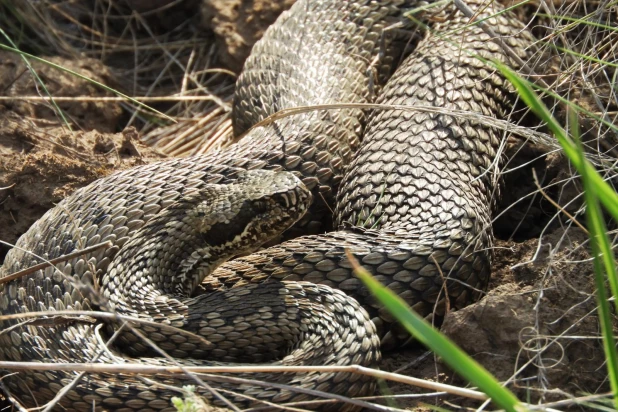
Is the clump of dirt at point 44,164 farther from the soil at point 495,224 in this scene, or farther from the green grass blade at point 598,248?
the green grass blade at point 598,248

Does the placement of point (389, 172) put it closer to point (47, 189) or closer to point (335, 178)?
point (335, 178)

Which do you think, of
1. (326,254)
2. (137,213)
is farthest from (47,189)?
(326,254)

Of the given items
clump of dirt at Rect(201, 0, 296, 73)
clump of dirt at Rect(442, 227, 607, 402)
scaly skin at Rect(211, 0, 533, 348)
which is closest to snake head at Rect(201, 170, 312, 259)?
scaly skin at Rect(211, 0, 533, 348)

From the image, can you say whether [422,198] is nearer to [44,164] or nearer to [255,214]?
[255,214]

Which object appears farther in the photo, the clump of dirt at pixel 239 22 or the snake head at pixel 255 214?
the clump of dirt at pixel 239 22

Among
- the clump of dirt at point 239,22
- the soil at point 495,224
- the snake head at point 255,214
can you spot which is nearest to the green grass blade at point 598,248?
the soil at point 495,224
